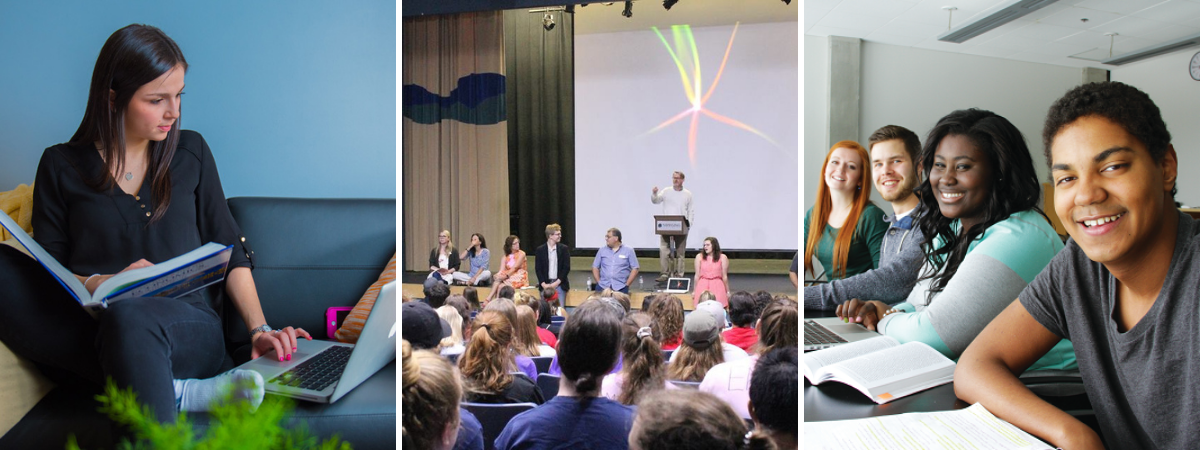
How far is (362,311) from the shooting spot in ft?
7.04

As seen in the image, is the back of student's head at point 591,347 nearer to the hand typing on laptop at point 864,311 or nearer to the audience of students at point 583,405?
the audience of students at point 583,405

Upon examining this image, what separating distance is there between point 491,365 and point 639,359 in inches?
16.4

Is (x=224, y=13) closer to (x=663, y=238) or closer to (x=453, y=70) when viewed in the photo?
(x=453, y=70)

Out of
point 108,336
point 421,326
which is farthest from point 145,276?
point 421,326

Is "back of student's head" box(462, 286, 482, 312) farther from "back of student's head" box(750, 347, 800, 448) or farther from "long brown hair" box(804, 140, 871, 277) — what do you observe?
"long brown hair" box(804, 140, 871, 277)

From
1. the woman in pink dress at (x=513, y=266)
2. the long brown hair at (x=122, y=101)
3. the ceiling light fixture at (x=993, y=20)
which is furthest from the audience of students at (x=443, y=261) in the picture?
the ceiling light fixture at (x=993, y=20)

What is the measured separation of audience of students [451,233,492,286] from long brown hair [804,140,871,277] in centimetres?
88

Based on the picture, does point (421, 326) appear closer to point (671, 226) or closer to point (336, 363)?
point (336, 363)

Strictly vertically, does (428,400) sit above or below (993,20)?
below

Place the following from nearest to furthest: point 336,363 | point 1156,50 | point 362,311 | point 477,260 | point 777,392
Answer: point 1156,50, point 777,392, point 477,260, point 336,363, point 362,311

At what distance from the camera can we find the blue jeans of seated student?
191cm

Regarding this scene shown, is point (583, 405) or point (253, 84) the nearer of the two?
point (583, 405)

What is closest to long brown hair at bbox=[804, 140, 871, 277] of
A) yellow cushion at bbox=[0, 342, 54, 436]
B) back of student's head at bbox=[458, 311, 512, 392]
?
back of student's head at bbox=[458, 311, 512, 392]

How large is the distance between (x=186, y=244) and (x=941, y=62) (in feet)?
7.50
